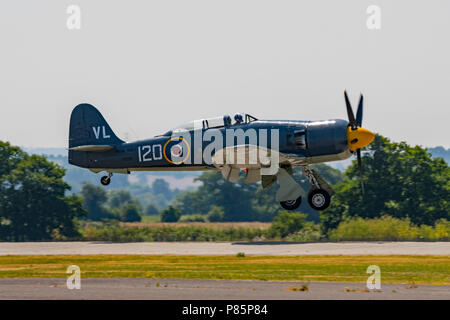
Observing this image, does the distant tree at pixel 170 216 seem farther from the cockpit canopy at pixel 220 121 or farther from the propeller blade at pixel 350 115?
the propeller blade at pixel 350 115

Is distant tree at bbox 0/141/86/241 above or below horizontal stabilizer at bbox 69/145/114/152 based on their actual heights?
below

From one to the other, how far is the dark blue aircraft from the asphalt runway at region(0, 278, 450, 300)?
4.08 m

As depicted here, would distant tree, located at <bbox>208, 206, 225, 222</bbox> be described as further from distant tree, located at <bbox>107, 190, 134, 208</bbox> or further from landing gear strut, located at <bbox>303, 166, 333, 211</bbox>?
landing gear strut, located at <bbox>303, 166, 333, 211</bbox>

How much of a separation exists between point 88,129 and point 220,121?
6.32 meters

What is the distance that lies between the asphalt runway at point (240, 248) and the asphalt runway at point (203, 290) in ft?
56.3

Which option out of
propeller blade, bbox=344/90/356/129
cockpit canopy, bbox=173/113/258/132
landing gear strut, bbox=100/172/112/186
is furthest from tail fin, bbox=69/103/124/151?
propeller blade, bbox=344/90/356/129

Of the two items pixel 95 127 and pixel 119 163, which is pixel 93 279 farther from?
pixel 95 127

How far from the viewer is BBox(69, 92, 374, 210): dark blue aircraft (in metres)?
23.9

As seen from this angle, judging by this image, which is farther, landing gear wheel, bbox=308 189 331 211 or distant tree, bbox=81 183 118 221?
distant tree, bbox=81 183 118 221

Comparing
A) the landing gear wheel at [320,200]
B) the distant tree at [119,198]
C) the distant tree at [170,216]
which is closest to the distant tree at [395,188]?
the landing gear wheel at [320,200]

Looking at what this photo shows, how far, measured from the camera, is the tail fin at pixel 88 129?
28.4 m

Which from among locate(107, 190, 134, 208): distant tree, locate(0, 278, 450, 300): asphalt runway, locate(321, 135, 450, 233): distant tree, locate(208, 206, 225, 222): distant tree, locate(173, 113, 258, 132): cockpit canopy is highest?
locate(173, 113, 258, 132): cockpit canopy
